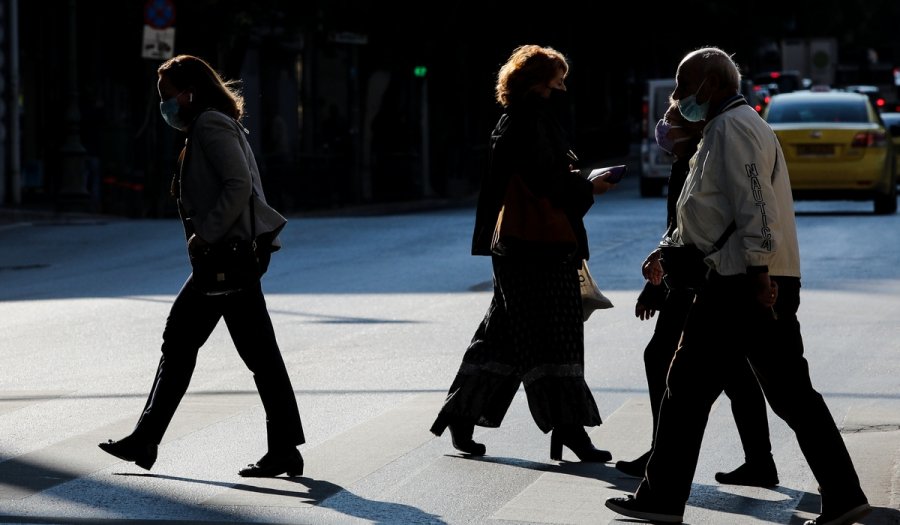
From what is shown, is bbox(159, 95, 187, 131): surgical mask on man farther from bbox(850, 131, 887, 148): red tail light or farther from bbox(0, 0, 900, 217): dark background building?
bbox(0, 0, 900, 217): dark background building

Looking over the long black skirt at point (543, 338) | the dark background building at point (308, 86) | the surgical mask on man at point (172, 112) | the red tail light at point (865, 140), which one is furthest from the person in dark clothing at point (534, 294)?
the dark background building at point (308, 86)

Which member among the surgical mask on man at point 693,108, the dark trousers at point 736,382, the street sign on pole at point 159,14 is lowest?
the dark trousers at point 736,382

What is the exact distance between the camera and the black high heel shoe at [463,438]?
7.29 meters

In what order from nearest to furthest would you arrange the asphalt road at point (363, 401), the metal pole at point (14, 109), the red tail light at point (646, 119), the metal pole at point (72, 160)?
the asphalt road at point (363, 401) < the metal pole at point (72, 160) < the metal pole at point (14, 109) < the red tail light at point (646, 119)

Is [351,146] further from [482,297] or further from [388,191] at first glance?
[482,297]

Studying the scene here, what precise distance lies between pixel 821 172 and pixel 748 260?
17.5 metres

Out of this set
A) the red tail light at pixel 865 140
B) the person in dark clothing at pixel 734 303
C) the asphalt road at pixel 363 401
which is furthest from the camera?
the red tail light at pixel 865 140

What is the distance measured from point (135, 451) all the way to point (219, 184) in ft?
3.48

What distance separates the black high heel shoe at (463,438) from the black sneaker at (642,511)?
131cm

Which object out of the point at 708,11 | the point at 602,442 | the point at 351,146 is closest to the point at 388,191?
the point at 351,146

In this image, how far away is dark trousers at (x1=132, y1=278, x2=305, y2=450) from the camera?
22.6 ft

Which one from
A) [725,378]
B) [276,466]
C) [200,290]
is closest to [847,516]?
[725,378]

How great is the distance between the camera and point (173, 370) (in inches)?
273

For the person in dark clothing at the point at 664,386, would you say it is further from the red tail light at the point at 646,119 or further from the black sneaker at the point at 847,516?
the red tail light at the point at 646,119
